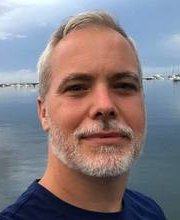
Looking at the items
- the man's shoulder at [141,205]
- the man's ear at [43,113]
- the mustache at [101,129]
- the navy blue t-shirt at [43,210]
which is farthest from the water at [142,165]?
the mustache at [101,129]

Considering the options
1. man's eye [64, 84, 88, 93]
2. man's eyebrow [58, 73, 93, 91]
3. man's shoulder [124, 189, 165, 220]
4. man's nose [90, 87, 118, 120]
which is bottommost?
man's shoulder [124, 189, 165, 220]

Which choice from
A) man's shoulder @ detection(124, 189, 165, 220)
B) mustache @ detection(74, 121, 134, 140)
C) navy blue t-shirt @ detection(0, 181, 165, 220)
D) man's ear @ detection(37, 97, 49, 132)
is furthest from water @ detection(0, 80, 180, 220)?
mustache @ detection(74, 121, 134, 140)

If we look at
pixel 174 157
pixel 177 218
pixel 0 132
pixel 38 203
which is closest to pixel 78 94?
pixel 38 203

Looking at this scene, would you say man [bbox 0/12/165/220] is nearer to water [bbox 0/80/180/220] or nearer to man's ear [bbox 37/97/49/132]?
man's ear [bbox 37/97/49/132]

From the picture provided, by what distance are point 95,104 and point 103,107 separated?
0.06 metres

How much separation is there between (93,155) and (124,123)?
0.25 metres

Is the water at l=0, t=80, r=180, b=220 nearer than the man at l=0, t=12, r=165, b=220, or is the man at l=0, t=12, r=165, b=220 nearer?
the man at l=0, t=12, r=165, b=220

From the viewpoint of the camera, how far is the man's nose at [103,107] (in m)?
2.42

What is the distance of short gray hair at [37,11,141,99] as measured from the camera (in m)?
2.68

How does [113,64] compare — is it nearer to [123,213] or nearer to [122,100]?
[122,100]

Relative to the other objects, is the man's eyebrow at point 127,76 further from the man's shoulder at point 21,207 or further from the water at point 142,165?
the water at point 142,165

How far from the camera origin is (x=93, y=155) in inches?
95.1

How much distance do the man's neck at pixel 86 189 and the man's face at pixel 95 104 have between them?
9 cm

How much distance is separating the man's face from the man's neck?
9cm
